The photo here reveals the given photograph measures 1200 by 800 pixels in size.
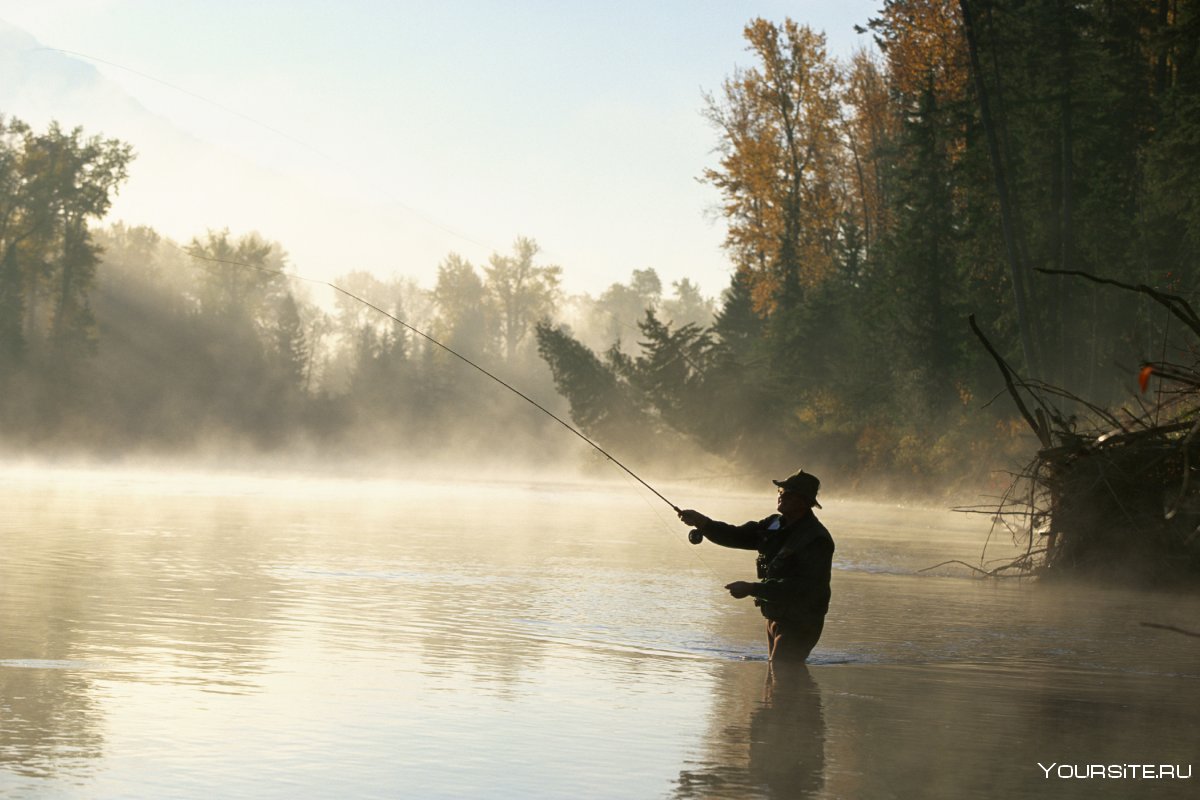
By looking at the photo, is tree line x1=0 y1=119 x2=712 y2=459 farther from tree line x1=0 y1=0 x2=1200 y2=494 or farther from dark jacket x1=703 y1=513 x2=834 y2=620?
dark jacket x1=703 y1=513 x2=834 y2=620

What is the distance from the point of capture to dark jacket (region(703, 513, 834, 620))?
443 inches

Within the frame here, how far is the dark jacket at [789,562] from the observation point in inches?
443

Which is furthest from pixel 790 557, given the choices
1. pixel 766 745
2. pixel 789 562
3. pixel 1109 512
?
pixel 1109 512

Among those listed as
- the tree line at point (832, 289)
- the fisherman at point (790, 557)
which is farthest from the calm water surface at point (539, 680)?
the tree line at point (832, 289)

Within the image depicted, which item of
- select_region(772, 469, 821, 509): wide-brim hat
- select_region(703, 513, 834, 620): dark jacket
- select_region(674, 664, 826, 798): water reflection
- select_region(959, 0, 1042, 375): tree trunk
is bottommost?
select_region(674, 664, 826, 798): water reflection

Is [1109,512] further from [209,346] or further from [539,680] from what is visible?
[209,346]

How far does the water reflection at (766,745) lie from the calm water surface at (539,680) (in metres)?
0.03

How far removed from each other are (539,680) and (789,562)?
1.95m

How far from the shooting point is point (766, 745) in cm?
876

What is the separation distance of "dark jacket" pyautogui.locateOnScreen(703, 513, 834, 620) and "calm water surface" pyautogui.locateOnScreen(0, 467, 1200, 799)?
54 cm

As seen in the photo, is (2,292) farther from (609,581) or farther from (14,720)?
(14,720)

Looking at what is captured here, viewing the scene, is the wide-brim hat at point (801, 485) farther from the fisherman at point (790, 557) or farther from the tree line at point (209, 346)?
the tree line at point (209, 346)

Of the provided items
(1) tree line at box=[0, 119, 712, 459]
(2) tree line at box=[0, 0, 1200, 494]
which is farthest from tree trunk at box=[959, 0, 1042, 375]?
(1) tree line at box=[0, 119, 712, 459]

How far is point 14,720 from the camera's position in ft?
27.8
